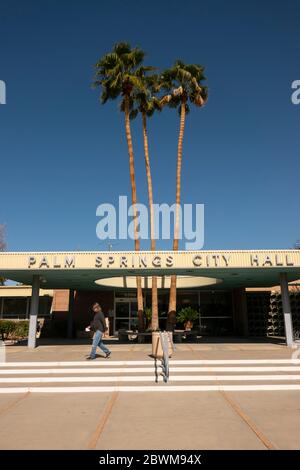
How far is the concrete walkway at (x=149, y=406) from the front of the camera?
17.0ft

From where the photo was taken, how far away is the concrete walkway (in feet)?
17.0

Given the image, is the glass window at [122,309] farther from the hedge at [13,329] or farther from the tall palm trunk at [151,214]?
the hedge at [13,329]

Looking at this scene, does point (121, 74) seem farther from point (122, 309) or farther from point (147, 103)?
point (122, 309)

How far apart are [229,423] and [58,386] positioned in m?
4.43

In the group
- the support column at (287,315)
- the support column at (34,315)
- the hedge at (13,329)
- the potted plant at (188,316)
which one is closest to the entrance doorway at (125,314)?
the potted plant at (188,316)

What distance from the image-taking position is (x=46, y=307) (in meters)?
30.4

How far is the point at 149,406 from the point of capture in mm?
7016

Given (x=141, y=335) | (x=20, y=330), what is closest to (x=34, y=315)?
(x=141, y=335)

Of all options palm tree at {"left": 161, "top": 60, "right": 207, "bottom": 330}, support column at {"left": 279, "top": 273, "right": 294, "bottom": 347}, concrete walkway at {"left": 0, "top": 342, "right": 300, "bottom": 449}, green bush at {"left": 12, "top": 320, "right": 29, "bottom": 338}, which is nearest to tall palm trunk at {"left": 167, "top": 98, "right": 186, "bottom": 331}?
palm tree at {"left": 161, "top": 60, "right": 207, "bottom": 330}

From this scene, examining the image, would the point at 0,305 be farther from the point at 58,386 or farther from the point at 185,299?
the point at 58,386

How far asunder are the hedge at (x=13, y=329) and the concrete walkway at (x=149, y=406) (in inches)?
606

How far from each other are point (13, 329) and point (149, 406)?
21736mm
